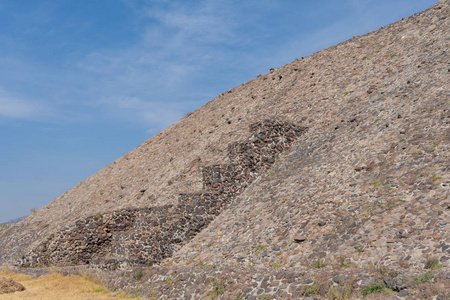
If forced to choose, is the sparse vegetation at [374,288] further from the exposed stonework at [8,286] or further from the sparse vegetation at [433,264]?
the exposed stonework at [8,286]

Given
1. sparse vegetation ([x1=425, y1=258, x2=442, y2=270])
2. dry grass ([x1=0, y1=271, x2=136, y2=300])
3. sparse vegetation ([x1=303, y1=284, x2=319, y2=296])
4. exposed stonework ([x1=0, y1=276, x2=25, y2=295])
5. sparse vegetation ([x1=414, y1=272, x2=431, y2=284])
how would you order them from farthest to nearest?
exposed stonework ([x1=0, y1=276, x2=25, y2=295]) < dry grass ([x1=0, y1=271, x2=136, y2=300]) < sparse vegetation ([x1=303, y1=284, x2=319, y2=296]) < sparse vegetation ([x1=425, y1=258, x2=442, y2=270]) < sparse vegetation ([x1=414, y1=272, x2=431, y2=284])

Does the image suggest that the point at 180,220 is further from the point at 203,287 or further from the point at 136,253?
the point at 203,287

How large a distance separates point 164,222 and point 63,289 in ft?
22.2

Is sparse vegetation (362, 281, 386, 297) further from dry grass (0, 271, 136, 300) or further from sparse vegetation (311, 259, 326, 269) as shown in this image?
dry grass (0, 271, 136, 300)

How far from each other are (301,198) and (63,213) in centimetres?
2603

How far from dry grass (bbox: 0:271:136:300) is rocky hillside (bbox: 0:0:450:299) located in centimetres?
104

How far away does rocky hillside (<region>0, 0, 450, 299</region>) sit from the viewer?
12977 mm

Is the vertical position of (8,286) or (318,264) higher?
(8,286)

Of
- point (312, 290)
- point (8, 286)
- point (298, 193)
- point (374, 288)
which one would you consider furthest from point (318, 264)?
point (8, 286)

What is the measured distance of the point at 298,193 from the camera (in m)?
19.8

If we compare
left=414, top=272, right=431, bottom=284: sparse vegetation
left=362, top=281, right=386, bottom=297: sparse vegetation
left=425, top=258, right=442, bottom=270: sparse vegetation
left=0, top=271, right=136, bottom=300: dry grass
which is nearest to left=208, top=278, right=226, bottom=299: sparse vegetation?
left=0, top=271, right=136, bottom=300: dry grass

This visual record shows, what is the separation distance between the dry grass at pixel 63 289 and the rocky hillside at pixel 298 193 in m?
1.04

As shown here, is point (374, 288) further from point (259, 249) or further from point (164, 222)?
point (164, 222)

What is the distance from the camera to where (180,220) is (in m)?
23.0
